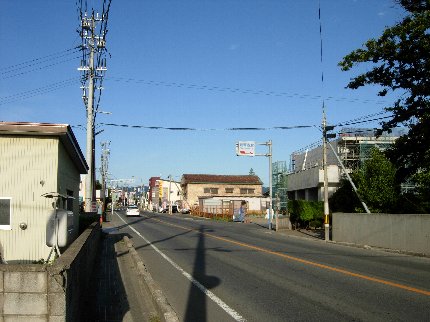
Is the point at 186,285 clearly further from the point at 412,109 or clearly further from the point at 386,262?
the point at 412,109

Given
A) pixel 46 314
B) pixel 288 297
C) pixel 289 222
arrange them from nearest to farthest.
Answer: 1. pixel 46 314
2. pixel 288 297
3. pixel 289 222

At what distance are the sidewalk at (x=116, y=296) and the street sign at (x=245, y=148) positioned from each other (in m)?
26.7

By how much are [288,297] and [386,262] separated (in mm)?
7173

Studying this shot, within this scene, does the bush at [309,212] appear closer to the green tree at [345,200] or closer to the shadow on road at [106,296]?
the green tree at [345,200]

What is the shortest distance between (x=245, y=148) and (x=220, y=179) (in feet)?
183

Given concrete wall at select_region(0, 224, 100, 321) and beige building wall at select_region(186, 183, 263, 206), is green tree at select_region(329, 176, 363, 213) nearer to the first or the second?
concrete wall at select_region(0, 224, 100, 321)

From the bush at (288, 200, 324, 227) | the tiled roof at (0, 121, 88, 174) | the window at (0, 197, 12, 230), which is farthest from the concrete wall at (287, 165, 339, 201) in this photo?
the window at (0, 197, 12, 230)

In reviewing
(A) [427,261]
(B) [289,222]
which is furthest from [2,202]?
(B) [289,222]

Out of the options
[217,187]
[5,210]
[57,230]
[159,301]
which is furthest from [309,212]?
[217,187]

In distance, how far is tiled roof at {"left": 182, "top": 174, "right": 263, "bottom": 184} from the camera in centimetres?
9512

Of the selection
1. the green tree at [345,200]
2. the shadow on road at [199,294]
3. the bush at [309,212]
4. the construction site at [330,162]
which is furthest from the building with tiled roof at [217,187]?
the shadow on road at [199,294]

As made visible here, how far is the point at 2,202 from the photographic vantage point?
1070cm

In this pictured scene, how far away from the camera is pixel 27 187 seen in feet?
35.5

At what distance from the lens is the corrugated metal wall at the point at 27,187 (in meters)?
10.7
